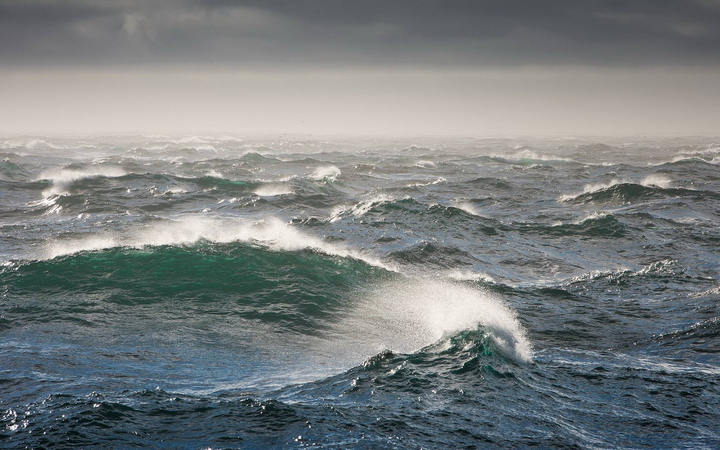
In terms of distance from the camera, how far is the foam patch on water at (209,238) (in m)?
17.1

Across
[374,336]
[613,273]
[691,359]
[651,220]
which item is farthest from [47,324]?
[651,220]

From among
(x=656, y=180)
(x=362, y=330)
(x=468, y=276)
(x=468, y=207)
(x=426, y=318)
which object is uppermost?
Answer: (x=656, y=180)

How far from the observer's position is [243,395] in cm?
745

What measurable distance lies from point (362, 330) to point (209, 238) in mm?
9320

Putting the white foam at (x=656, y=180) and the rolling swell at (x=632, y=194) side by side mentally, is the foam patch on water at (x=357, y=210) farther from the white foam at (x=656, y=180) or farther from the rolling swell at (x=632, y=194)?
the white foam at (x=656, y=180)

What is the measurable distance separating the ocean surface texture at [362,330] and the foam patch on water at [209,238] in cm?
15

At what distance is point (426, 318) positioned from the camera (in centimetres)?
1140

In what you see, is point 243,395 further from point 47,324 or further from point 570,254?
point 570,254

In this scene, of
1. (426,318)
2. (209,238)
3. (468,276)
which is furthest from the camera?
(209,238)

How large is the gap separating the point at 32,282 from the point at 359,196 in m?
22.5

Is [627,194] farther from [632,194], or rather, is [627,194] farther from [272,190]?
[272,190]

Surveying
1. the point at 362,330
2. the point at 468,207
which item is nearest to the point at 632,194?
the point at 468,207

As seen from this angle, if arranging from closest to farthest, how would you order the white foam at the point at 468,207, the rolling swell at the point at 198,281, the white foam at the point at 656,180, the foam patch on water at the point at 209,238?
1. the rolling swell at the point at 198,281
2. the foam patch on water at the point at 209,238
3. the white foam at the point at 468,207
4. the white foam at the point at 656,180

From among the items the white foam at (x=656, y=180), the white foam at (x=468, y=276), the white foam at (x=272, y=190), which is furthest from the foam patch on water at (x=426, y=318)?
the white foam at (x=656, y=180)
